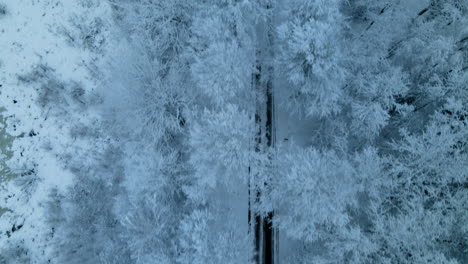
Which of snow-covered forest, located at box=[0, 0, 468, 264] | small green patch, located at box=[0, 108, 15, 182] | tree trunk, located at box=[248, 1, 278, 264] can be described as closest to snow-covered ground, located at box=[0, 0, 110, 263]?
snow-covered forest, located at box=[0, 0, 468, 264]

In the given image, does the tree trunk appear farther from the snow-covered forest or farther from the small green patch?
the small green patch

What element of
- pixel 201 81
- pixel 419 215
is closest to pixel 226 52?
pixel 201 81

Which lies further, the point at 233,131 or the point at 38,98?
the point at 38,98

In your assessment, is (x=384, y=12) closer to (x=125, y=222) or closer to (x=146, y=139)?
(x=146, y=139)

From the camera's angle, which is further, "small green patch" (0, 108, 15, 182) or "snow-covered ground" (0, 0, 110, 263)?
"small green patch" (0, 108, 15, 182)

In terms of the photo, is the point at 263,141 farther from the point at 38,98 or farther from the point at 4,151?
the point at 4,151

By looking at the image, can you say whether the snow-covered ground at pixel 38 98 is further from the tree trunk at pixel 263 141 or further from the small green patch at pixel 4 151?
the tree trunk at pixel 263 141

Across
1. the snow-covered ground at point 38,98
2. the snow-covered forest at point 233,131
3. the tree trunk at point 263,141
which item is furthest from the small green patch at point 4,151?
the tree trunk at point 263,141

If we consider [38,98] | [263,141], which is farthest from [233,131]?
[38,98]
